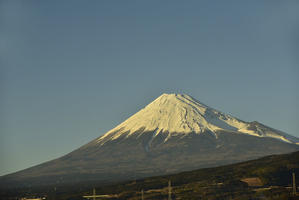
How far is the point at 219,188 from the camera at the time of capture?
194 m

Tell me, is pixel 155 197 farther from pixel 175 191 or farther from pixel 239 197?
pixel 239 197

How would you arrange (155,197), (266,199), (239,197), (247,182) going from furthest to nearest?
(247,182) < (155,197) < (239,197) < (266,199)

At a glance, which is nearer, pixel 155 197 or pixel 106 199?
pixel 155 197

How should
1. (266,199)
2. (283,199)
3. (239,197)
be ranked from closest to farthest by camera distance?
1. (283,199)
2. (266,199)
3. (239,197)

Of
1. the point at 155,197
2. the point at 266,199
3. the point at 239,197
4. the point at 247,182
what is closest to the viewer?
the point at 266,199

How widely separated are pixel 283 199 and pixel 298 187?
43.6m

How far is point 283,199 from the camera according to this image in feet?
454

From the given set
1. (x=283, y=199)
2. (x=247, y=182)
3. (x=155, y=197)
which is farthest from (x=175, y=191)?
(x=283, y=199)

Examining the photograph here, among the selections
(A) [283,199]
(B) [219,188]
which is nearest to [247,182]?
(B) [219,188]

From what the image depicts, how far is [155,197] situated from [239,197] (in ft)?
107

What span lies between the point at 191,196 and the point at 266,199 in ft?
106

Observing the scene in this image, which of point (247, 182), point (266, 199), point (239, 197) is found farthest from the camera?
point (247, 182)

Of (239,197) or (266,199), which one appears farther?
(239,197)

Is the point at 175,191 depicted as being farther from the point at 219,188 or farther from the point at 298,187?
the point at 298,187
